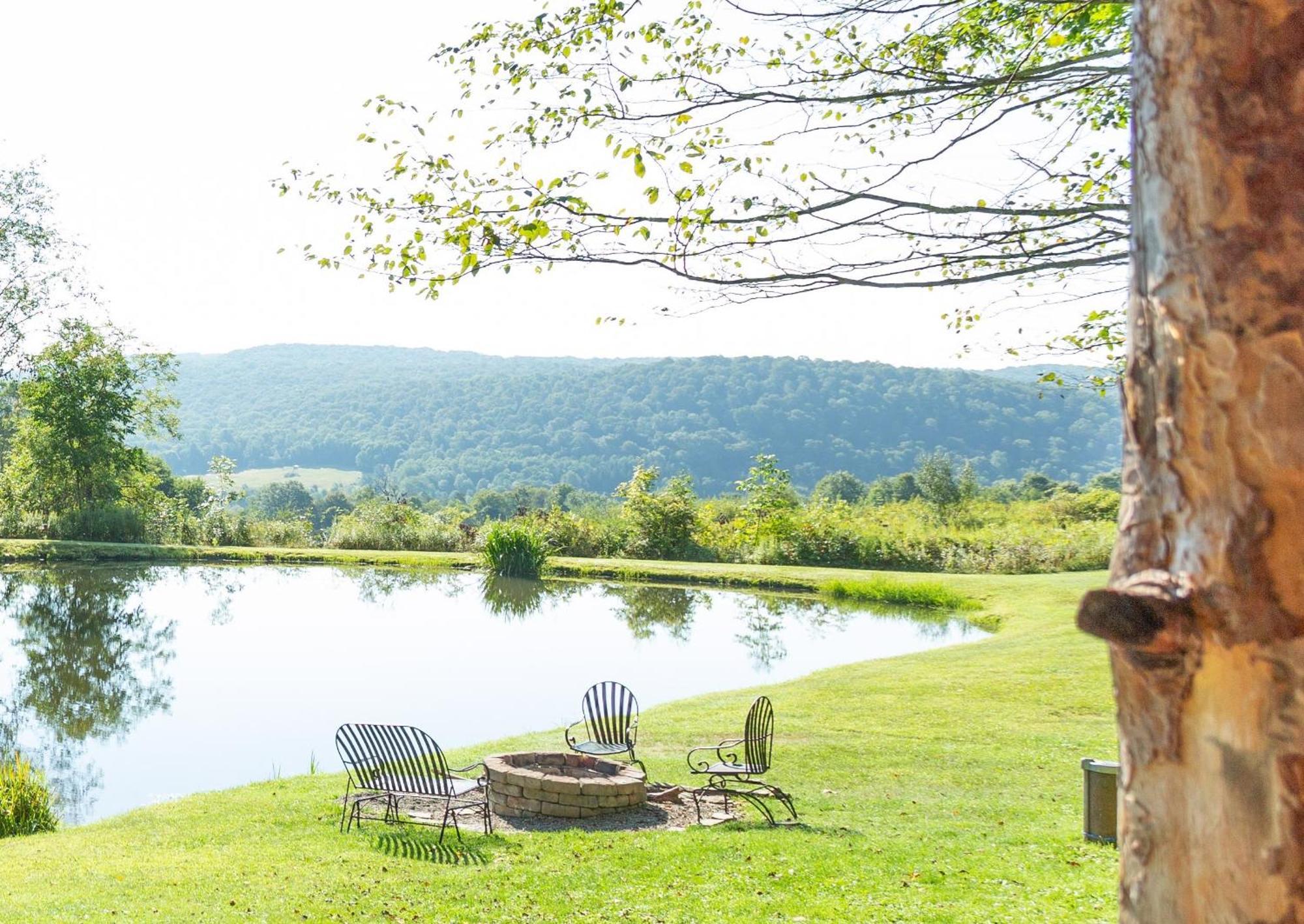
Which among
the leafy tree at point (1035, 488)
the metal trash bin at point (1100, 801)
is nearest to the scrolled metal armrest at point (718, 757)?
the metal trash bin at point (1100, 801)

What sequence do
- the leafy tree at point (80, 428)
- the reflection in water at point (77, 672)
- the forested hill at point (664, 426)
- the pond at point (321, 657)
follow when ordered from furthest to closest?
the forested hill at point (664, 426), the leafy tree at point (80, 428), the pond at point (321, 657), the reflection in water at point (77, 672)

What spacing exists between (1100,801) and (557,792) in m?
3.52

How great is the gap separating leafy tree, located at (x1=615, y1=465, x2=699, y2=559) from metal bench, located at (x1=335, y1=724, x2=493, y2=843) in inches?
782

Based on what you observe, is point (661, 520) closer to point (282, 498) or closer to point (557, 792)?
point (557, 792)

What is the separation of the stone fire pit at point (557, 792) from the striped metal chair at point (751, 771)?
0.51 meters

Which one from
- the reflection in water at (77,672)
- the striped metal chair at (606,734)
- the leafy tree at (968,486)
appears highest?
the leafy tree at (968,486)

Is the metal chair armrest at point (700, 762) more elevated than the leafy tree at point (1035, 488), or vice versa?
the leafy tree at point (1035, 488)

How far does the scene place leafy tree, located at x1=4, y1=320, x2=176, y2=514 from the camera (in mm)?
30125

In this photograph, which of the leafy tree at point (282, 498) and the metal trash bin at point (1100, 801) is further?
the leafy tree at point (282, 498)

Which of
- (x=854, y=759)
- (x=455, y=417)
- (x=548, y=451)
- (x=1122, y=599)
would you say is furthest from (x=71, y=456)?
(x=455, y=417)

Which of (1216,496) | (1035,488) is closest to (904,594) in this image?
(1216,496)

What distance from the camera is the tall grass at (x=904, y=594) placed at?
2072 centimetres

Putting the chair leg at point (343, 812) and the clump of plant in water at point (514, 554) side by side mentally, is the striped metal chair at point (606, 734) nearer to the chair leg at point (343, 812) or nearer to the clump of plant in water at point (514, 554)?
the chair leg at point (343, 812)

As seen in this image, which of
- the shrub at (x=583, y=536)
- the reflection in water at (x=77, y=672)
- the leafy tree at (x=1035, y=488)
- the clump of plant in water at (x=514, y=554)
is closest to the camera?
the reflection in water at (x=77, y=672)
